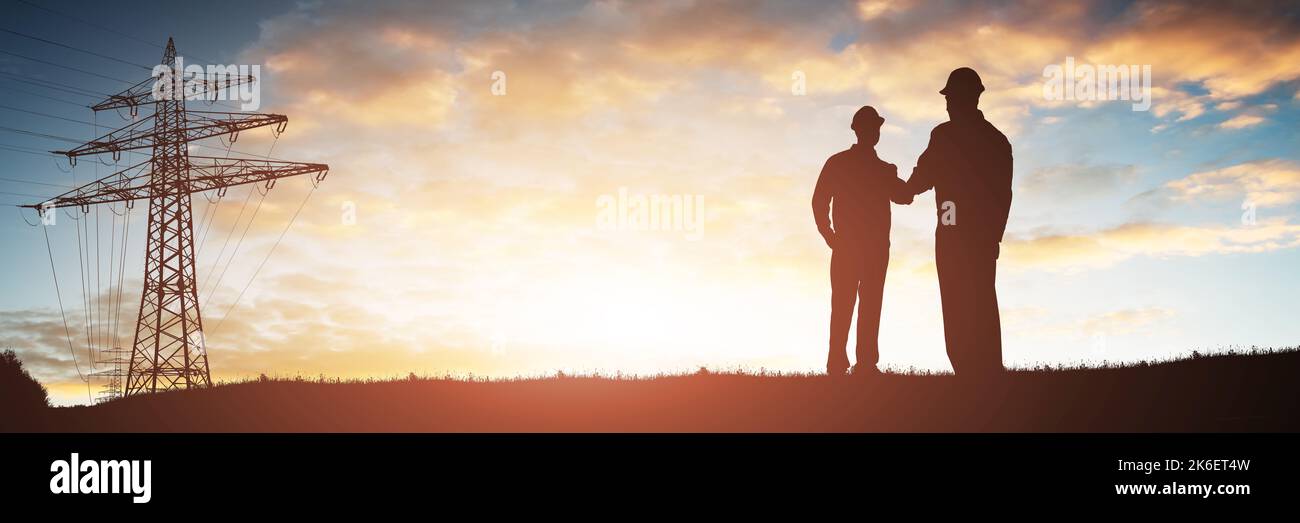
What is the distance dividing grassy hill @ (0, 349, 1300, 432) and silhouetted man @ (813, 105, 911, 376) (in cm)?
104

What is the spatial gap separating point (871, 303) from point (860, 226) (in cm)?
141

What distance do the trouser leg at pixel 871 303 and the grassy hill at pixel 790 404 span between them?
0.52 m

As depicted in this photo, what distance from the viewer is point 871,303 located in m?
15.7

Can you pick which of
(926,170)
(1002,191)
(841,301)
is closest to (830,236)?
(841,301)

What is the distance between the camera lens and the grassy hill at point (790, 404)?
1355cm

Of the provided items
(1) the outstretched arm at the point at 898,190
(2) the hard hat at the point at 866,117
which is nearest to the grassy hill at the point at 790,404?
(1) the outstretched arm at the point at 898,190

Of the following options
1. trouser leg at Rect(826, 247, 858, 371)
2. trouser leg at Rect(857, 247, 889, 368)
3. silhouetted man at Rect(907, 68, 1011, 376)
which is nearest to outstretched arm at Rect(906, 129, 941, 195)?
silhouetted man at Rect(907, 68, 1011, 376)

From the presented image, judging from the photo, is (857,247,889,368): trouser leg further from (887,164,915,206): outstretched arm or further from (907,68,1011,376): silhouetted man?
(907,68,1011,376): silhouetted man

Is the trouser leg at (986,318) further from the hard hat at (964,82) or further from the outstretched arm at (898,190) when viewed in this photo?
the hard hat at (964,82)

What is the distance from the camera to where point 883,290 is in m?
15.7
